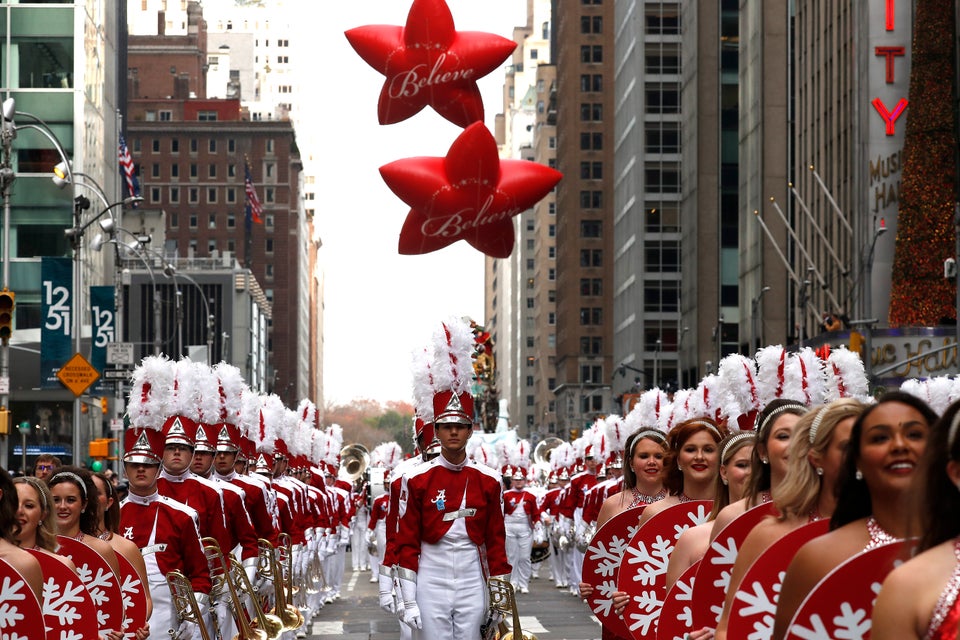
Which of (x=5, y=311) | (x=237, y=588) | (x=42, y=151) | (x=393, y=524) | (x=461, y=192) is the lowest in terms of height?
(x=237, y=588)

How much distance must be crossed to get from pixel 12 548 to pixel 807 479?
2990 mm

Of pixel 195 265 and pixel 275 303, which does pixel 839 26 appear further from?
pixel 275 303

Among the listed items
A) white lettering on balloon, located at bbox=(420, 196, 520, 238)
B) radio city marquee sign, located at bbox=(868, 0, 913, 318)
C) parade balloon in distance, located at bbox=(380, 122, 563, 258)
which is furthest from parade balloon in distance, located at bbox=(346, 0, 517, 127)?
radio city marquee sign, located at bbox=(868, 0, 913, 318)

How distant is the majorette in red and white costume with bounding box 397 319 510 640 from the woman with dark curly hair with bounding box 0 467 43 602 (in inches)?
180

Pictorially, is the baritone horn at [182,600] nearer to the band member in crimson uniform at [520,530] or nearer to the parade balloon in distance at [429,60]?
the band member in crimson uniform at [520,530]

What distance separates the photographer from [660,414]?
1458 centimetres

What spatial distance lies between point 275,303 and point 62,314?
14421 centimetres

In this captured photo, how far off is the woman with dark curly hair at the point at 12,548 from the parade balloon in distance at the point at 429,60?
26.0 meters

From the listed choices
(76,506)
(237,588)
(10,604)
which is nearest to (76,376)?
(237,588)

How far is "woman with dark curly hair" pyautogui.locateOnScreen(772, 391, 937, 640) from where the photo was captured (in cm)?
448

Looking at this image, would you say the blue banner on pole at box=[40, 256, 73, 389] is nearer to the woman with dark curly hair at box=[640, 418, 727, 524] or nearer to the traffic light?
the traffic light

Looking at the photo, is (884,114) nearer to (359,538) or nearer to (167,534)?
(359,538)

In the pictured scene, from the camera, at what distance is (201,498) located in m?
13.0

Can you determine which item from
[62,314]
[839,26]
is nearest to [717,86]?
[839,26]
